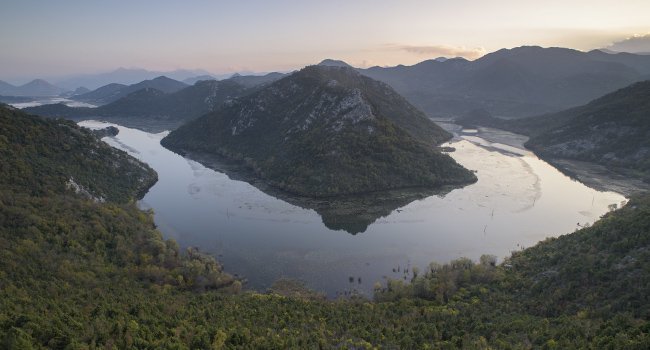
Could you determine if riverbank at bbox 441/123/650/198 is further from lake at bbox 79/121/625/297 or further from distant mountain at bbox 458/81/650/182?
lake at bbox 79/121/625/297

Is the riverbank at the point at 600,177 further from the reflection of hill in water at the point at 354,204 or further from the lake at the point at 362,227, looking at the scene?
the reflection of hill in water at the point at 354,204

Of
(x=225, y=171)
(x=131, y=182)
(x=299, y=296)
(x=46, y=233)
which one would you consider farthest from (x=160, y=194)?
(x=299, y=296)

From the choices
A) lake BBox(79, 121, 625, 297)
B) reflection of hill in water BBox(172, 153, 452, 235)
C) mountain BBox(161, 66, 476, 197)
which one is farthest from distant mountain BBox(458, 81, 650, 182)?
reflection of hill in water BBox(172, 153, 452, 235)

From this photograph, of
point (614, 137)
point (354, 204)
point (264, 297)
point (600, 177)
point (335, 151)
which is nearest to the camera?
point (264, 297)

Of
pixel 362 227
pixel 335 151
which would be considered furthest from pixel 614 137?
pixel 362 227

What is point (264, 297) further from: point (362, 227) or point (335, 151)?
point (335, 151)

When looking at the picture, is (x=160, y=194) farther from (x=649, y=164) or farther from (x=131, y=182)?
(x=649, y=164)

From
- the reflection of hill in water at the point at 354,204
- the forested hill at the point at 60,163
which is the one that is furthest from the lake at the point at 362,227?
the forested hill at the point at 60,163
